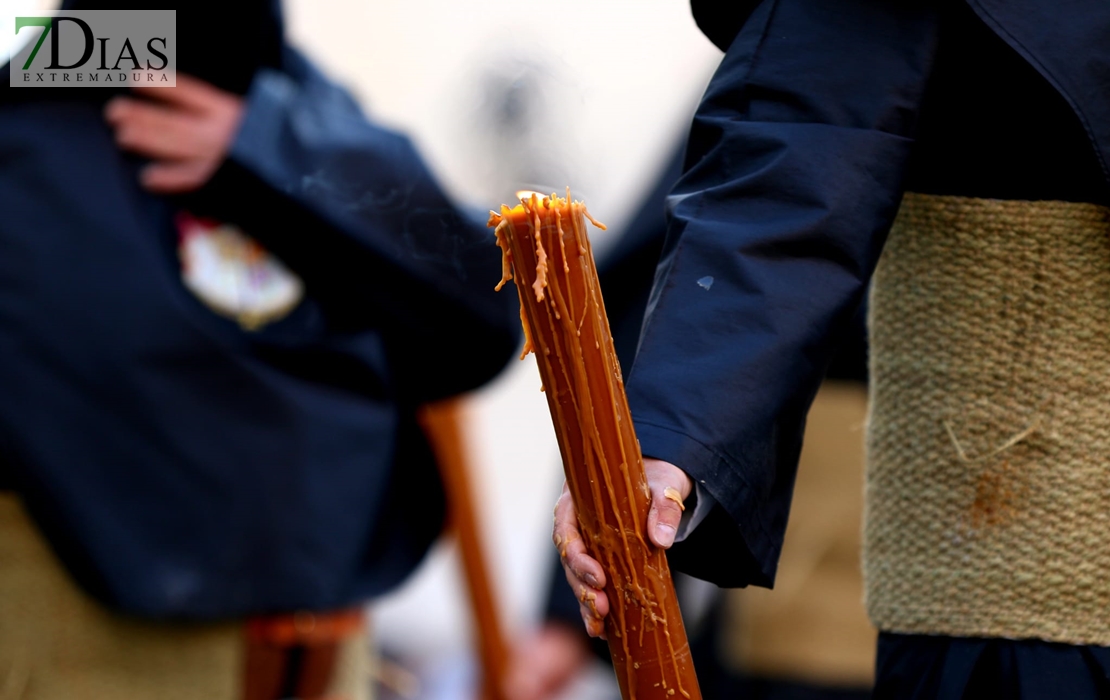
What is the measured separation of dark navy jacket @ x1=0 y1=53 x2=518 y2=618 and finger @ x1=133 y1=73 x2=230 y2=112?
2.8 inches

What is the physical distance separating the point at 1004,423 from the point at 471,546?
232 cm

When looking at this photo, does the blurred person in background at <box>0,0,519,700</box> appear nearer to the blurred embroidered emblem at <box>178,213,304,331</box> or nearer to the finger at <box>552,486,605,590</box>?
the blurred embroidered emblem at <box>178,213,304,331</box>

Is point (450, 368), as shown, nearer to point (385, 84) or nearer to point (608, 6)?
point (608, 6)

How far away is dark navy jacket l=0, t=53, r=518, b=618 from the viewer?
1.73 m

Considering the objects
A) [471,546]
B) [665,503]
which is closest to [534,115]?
[471,546]

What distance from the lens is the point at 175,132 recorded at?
6.08ft

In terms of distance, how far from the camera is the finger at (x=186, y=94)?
73.9 inches

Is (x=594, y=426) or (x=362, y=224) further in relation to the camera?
(x=362, y=224)

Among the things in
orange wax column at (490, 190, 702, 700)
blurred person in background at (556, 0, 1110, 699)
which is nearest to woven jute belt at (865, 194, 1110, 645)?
blurred person in background at (556, 0, 1110, 699)

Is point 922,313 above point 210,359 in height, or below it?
above

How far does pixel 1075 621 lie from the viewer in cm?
A: 108

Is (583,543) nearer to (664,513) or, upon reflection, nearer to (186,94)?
(664,513)

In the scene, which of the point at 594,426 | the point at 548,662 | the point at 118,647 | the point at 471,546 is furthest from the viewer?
the point at 471,546

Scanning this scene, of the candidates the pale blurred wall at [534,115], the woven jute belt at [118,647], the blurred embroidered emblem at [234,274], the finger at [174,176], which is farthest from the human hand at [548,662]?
the finger at [174,176]
